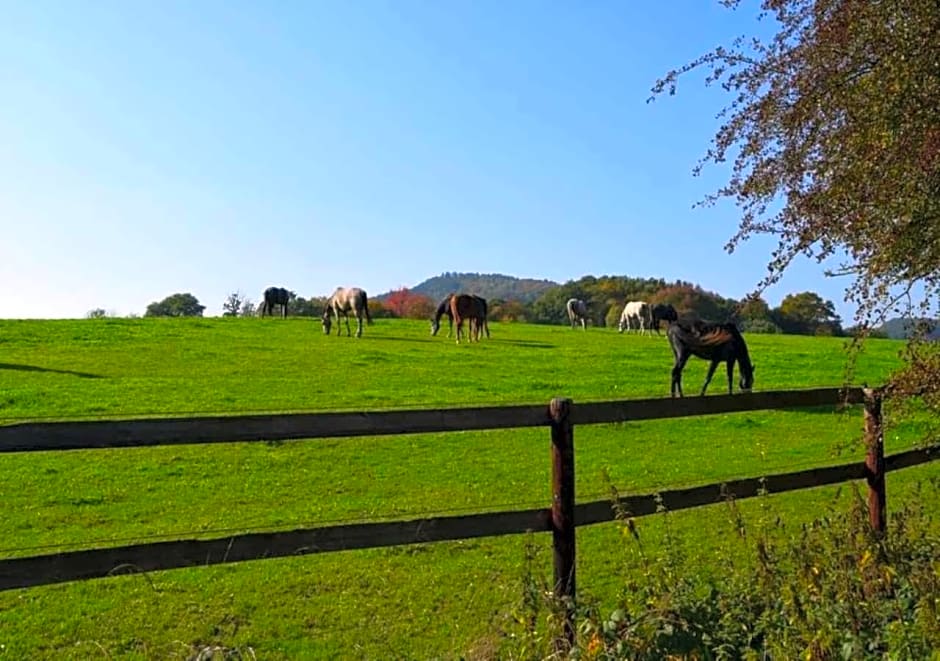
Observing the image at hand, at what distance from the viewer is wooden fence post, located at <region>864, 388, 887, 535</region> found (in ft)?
21.2

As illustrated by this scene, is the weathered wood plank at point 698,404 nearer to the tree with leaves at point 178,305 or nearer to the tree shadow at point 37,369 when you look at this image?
the tree shadow at point 37,369

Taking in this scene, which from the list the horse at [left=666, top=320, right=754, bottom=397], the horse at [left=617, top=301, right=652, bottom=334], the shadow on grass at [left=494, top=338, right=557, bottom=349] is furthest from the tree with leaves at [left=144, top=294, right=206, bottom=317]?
the horse at [left=666, top=320, right=754, bottom=397]

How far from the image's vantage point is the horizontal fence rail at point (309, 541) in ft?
12.3

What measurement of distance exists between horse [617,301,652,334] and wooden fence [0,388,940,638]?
36.9 metres

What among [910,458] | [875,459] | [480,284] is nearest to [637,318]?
[910,458]

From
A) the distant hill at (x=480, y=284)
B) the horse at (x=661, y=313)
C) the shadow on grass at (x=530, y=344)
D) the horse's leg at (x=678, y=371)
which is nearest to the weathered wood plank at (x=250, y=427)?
the horse's leg at (x=678, y=371)

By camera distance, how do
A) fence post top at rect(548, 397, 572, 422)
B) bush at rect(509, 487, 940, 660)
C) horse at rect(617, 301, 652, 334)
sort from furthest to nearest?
horse at rect(617, 301, 652, 334)
fence post top at rect(548, 397, 572, 422)
bush at rect(509, 487, 940, 660)

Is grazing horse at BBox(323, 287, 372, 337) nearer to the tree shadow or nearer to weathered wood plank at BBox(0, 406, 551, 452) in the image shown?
the tree shadow

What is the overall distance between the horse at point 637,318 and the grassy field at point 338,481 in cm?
1627

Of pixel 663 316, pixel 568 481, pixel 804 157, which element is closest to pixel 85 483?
pixel 568 481

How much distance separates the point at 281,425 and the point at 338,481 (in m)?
7.08

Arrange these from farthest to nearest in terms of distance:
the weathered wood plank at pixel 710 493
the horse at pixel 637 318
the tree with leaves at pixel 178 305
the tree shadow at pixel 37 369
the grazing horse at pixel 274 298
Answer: the tree with leaves at pixel 178 305
the grazing horse at pixel 274 298
the horse at pixel 637 318
the tree shadow at pixel 37 369
the weathered wood plank at pixel 710 493

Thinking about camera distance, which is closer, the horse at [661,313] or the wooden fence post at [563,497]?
the wooden fence post at [563,497]

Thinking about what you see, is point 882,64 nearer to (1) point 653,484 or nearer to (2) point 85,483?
(1) point 653,484
